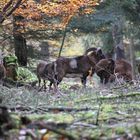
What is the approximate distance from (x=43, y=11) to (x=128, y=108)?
1148cm

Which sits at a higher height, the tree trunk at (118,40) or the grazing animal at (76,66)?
the grazing animal at (76,66)

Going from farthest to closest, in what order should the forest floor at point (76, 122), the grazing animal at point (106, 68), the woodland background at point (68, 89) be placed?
the grazing animal at point (106, 68) → the woodland background at point (68, 89) → the forest floor at point (76, 122)

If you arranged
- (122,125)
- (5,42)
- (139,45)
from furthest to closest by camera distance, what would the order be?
(139,45) < (5,42) < (122,125)

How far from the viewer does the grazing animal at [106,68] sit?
15.8 metres

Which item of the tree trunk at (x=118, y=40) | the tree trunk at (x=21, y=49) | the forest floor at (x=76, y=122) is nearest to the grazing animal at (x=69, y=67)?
the tree trunk at (x=21, y=49)

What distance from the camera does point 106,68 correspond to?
16.0 m

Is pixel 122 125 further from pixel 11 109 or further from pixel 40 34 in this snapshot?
pixel 40 34

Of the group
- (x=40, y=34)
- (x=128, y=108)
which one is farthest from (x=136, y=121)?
(x=40, y=34)

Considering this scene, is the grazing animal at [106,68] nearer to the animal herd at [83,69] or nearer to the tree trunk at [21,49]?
the animal herd at [83,69]

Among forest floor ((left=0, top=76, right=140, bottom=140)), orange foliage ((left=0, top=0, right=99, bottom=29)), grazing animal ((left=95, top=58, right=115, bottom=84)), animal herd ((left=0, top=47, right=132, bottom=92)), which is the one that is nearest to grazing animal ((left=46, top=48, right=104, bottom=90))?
animal herd ((left=0, top=47, right=132, bottom=92))

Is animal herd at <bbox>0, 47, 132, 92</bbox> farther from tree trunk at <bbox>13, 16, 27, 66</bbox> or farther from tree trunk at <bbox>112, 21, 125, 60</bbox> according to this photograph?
tree trunk at <bbox>112, 21, 125, 60</bbox>

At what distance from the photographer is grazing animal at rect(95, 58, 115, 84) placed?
15.8 meters

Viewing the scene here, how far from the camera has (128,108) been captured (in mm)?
7500

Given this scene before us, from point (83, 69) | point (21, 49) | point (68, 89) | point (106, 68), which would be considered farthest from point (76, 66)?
point (21, 49)
